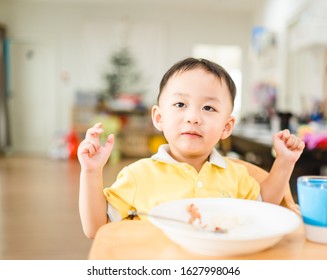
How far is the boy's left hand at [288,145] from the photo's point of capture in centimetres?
77

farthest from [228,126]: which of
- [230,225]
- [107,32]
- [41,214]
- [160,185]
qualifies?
[107,32]

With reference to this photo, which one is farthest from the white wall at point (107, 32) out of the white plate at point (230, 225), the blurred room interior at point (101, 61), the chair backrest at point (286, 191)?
the white plate at point (230, 225)

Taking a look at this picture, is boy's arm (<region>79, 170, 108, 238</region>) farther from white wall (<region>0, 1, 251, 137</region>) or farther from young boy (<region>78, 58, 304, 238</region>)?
white wall (<region>0, 1, 251, 137</region>)

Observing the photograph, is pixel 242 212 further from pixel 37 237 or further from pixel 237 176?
pixel 37 237

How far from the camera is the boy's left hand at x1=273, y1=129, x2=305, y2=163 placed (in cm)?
77

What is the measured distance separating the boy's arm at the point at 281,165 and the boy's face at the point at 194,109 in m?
0.12

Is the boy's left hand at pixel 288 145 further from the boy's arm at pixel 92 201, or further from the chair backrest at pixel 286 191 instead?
the boy's arm at pixel 92 201

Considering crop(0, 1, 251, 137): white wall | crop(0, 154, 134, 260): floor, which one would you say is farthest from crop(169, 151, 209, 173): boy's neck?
crop(0, 1, 251, 137): white wall

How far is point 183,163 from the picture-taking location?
Result: 81 centimetres

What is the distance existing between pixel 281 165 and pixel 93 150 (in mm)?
388

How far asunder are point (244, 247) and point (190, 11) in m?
6.60

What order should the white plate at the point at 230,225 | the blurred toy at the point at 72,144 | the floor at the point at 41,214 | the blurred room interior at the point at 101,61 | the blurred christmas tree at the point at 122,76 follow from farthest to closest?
the blurred christmas tree at the point at 122,76
the blurred room interior at the point at 101,61
the blurred toy at the point at 72,144
the floor at the point at 41,214
the white plate at the point at 230,225
